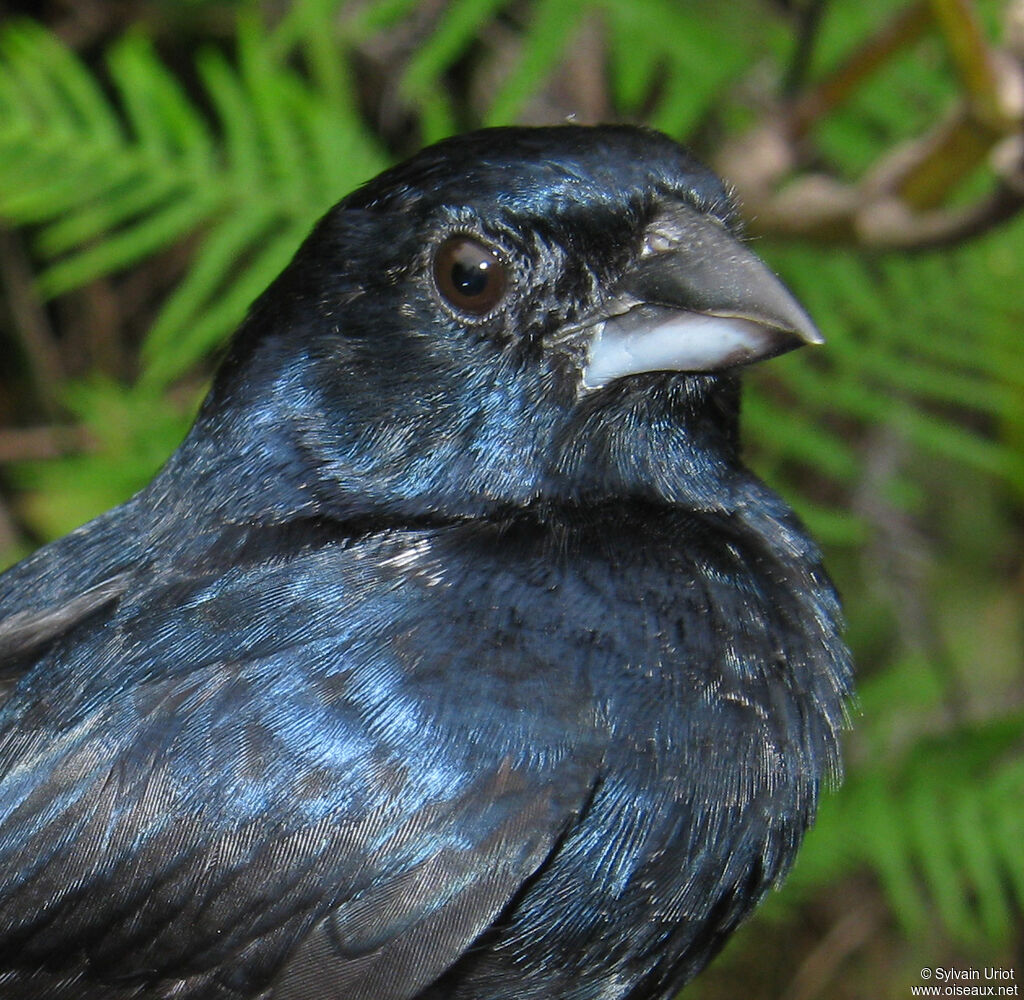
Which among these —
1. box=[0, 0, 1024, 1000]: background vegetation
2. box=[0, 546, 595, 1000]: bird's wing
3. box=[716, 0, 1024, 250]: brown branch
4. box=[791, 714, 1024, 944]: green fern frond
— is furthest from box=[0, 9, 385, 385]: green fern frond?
box=[791, 714, 1024, 944]: green fern frond

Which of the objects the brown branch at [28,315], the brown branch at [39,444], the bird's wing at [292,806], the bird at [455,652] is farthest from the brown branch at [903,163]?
the brown branch at [28,315]

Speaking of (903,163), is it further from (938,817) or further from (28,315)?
(28,315)

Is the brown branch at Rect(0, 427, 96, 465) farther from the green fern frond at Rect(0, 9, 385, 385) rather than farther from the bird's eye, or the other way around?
the bird's eye

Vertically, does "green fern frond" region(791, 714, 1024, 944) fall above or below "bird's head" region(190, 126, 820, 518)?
below

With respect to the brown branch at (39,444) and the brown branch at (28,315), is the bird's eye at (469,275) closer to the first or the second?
the brown branch at (39,444)

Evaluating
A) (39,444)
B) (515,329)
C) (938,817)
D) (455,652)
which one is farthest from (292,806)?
(39,444)

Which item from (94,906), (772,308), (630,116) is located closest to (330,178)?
(630,116)
